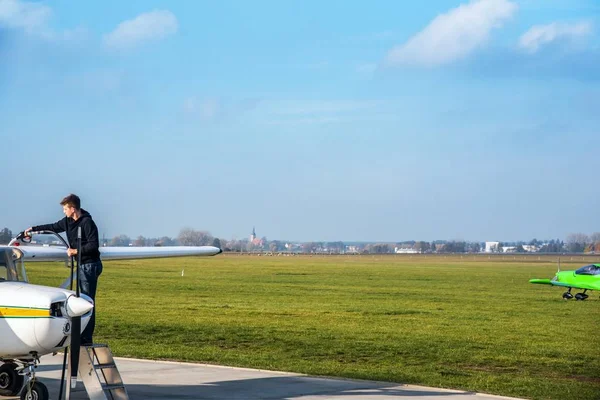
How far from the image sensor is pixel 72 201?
39.8ft

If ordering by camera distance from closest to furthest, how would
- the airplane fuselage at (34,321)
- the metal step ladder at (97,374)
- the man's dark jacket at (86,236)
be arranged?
the airplane fuselage at (34,321) < the metal step ladder at (97,374) < the man's dark jacket at (86,236)

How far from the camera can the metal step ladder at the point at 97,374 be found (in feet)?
37.1

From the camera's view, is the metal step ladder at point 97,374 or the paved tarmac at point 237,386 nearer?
the metal step ladder at point 97,374

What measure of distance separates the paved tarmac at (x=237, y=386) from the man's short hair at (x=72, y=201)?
2.59 m

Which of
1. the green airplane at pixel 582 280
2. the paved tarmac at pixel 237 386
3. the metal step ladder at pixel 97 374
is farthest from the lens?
the green airplane at pixel 582 280

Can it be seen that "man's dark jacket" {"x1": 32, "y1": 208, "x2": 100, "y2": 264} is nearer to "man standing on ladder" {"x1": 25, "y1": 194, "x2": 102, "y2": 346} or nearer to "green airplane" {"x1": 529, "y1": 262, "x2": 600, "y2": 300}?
"man standing on ladder" {"x1": 25, "y1": 194, "x2": 102, "y2": 346}

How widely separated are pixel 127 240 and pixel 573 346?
35.2 ft

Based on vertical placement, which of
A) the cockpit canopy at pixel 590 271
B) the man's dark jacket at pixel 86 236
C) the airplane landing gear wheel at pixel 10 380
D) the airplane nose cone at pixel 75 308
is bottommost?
the airplane landing gear wheel at pixel 10 380

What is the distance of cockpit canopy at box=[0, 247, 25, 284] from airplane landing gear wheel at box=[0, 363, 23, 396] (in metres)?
1.55

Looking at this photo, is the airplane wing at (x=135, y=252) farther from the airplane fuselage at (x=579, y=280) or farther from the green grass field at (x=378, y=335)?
the airplane fuselage at (x=579, y=280)

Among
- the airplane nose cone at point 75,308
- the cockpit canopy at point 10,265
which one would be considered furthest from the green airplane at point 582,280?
the airplane nose cone at point 75,308

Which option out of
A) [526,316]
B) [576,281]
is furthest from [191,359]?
[576,281]

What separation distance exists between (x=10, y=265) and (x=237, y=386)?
3772 millimetres

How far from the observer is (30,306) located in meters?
10.8
